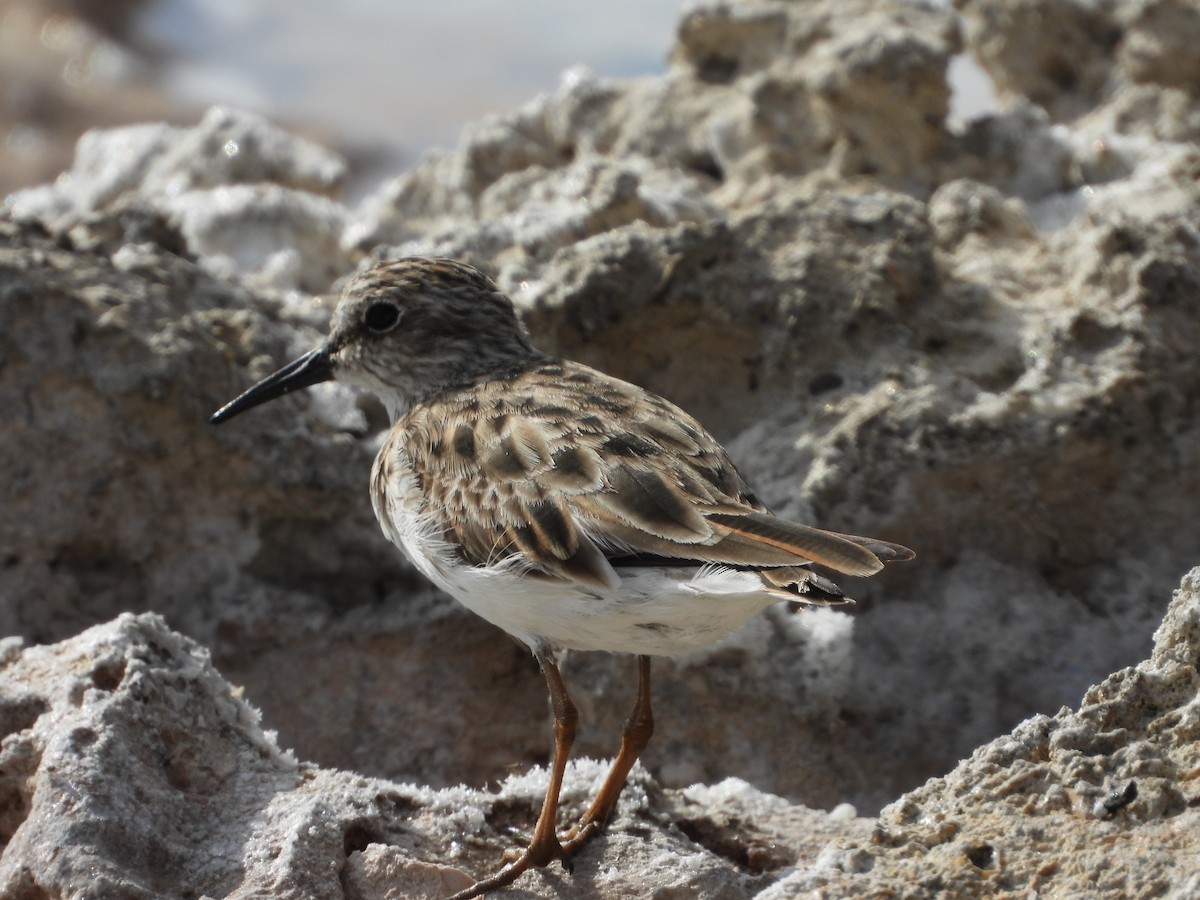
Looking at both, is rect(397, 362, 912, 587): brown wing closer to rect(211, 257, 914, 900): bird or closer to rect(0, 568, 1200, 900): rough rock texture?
rect(211, 257, 914, 900): bird

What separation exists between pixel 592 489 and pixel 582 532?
14 centimetres

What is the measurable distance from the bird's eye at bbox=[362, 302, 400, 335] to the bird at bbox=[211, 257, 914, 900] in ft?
1.12

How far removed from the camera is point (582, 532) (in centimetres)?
353

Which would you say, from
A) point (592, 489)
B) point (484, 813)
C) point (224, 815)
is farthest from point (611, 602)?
point (224, 815)

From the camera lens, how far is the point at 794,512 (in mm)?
4621

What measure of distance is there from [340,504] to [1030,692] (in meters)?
2.32

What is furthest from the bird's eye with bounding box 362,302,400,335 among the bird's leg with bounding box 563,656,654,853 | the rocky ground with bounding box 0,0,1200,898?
the bird's leg with bounding box 563,656,654,853

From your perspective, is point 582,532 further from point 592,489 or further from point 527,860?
point 527,860

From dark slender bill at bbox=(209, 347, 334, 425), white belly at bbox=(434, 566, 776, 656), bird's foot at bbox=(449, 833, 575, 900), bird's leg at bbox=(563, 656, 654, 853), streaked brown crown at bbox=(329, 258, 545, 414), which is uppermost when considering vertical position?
streaked brown crown at bbox=(329, 258, 545, 414)

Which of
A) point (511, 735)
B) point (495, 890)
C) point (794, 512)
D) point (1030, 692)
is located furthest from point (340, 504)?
point (1030, 692)

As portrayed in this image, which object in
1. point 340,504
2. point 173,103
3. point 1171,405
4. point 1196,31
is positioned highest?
point 173,103

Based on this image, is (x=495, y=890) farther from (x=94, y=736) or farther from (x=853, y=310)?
(x=853, y=310)

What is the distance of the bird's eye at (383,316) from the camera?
4723 millimetres

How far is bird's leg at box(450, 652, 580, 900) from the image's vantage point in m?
3.41
